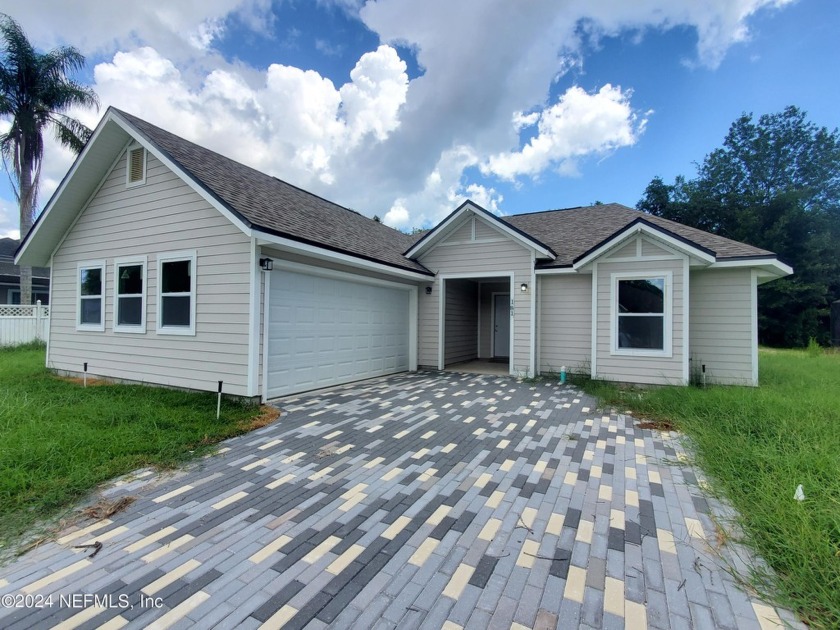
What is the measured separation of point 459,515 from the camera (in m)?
3.08

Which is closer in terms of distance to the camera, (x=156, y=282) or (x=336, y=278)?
(x=156, y=282)

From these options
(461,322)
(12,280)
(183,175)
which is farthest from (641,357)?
(12,280)

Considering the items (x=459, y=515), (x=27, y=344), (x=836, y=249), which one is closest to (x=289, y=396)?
(x=459, y=515)

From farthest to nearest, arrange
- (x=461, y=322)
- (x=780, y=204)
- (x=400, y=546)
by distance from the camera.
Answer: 1. (x=780, y=204)
2. (x=461, y=322)
3. (x=400, y=546)

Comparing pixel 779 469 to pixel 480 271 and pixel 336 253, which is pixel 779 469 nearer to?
pixel 336 253

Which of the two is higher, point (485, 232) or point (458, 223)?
point (458, 223)

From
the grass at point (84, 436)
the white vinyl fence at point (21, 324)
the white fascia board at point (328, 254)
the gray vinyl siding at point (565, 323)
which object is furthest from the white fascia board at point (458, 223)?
the white vinyl fence at point (21, 324)

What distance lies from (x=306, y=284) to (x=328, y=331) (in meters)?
1.13

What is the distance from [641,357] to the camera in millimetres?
8328

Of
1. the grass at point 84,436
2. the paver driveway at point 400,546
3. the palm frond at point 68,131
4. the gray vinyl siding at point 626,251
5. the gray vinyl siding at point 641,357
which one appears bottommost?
the paver driveway at point 400,546

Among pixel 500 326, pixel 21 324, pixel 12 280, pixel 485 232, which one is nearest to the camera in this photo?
pixel 485 232

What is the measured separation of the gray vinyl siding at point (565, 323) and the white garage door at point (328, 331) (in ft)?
12.5

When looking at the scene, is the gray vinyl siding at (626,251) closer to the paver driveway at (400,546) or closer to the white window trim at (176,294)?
the paver driveway at (400,546)

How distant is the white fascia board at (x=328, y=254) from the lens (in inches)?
244
